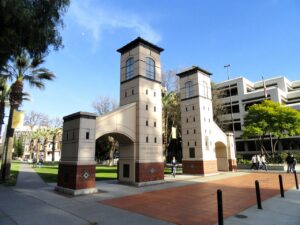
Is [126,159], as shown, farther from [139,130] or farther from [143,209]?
[143,209]

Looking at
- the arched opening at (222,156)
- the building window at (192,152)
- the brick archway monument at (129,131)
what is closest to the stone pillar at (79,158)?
the brick archway monument at (129,131)

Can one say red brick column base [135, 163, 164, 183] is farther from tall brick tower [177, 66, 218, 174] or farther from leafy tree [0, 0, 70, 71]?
leafy tree [0, 0, 70, 71]

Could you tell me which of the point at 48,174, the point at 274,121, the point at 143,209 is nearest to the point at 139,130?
the point at 143,209

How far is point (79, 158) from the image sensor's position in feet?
43.0

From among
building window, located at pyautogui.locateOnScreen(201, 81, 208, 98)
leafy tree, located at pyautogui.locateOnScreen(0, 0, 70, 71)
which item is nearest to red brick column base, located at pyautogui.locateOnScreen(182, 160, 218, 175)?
building window, located at pyautogui.locateOnScreen(201, 81, 208, 98)

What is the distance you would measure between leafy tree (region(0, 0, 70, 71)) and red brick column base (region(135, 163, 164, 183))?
9.80 m

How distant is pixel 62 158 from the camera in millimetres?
14414

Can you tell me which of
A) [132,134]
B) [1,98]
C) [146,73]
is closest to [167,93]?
[146,73]

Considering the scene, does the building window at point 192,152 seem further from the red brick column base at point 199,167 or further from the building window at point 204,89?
the building window at point 204,89

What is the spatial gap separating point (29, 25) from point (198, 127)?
747 inches

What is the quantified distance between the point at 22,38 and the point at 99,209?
7.39 metres

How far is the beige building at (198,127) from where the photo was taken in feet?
78.0

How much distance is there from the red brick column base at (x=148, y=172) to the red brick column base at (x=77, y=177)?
3641mm

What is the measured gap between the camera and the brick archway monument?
1330 cm
